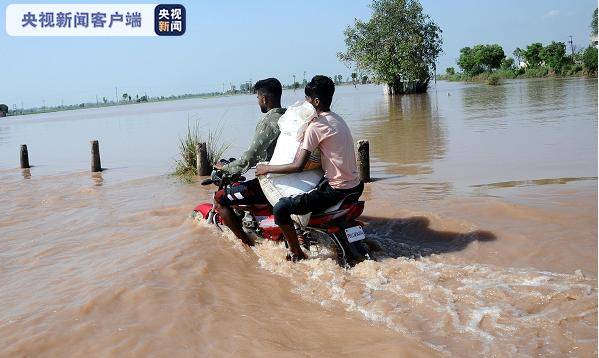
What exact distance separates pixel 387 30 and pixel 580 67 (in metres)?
23.0

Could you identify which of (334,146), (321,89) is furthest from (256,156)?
(321,89)

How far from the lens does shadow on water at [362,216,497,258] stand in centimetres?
560

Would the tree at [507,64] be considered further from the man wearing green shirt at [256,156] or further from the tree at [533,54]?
the man wearing green shirt at [256,156]

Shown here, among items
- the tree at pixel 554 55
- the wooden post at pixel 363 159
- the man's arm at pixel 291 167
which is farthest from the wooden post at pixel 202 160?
the tree at pixel 554 55

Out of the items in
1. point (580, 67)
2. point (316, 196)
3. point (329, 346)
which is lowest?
point (329, 346)

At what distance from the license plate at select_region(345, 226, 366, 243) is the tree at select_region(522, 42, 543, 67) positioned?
72403 millimetres

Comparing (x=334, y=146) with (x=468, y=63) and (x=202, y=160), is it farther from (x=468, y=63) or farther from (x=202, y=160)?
(x=468, y=63)

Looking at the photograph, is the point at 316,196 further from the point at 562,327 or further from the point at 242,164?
the point at 562,327

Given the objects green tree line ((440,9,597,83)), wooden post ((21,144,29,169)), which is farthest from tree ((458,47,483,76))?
wooden post ((21,144,29,169))

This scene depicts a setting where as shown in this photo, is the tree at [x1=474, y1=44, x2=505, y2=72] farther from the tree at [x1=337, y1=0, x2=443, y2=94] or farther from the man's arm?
the man's arm

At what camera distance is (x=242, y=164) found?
17.9 feet

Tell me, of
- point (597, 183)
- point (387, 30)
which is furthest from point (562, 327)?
point (387, 30)

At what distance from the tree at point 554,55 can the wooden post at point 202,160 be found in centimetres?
5632

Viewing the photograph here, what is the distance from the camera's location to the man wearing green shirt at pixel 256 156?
541cm
